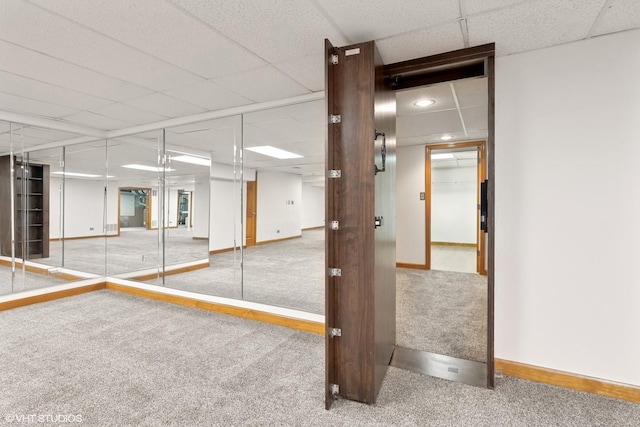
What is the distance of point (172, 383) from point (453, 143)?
5847mm

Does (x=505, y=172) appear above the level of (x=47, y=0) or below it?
below

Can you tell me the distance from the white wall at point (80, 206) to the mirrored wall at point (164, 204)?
1 cm

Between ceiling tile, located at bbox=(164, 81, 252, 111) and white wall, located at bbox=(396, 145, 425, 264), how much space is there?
3923 mm

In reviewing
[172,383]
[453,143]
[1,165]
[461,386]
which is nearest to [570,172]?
[461,386]

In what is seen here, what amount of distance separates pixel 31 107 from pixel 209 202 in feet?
7.53

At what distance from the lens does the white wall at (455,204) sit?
31.9 feet

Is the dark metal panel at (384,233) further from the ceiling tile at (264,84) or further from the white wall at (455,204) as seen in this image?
the white wall at (455,204)

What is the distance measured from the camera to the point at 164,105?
3496mm

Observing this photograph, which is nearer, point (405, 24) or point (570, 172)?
point (405, 24)

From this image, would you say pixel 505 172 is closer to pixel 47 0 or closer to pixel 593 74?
pixel 593 74

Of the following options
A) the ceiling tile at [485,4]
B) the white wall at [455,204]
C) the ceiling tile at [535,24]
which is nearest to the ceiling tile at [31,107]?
the ceiling tile at [485,4]

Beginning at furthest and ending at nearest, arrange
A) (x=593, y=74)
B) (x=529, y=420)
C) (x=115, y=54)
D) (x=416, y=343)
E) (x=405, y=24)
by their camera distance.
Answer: (x=416, y=343), (x=115, y=54), (x=593, y=74), (x=405, y=24), (x=529, y=420)

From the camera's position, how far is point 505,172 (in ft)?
7.79

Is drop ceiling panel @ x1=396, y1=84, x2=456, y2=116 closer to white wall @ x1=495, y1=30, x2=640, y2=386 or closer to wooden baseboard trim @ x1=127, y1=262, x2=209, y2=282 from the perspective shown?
white wall @ x1=495, y1=30, x2=640, y2=386
